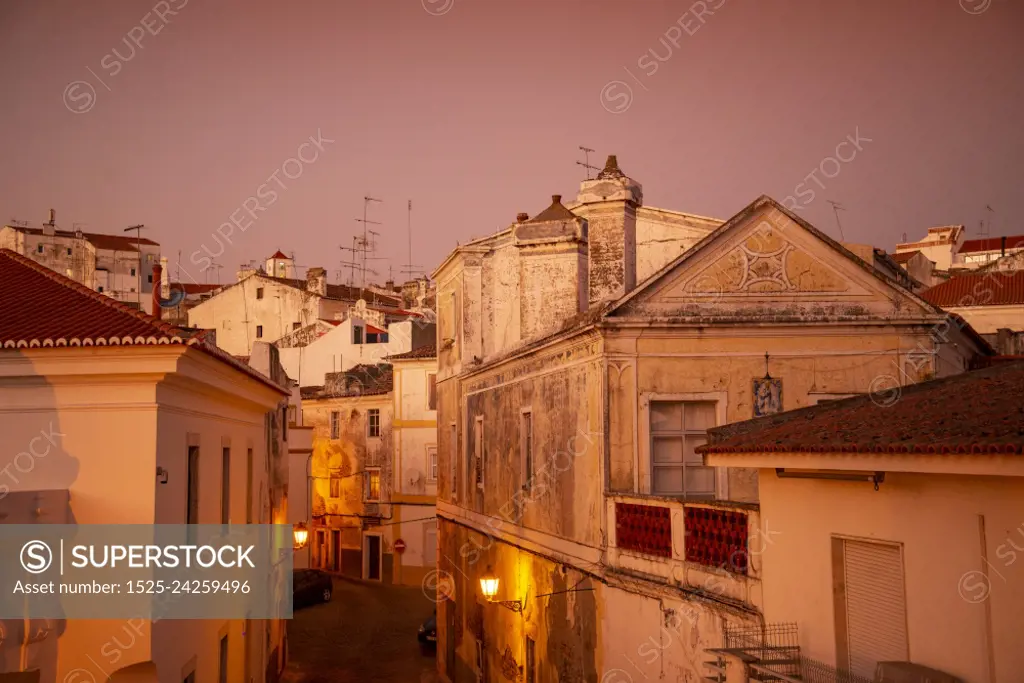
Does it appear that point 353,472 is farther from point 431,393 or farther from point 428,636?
point 428,636

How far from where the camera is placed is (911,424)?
30.1 feet

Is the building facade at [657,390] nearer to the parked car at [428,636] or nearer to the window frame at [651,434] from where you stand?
the window frame at [651,434]

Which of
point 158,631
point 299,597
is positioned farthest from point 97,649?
point 299,597

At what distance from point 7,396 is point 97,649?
3065mm

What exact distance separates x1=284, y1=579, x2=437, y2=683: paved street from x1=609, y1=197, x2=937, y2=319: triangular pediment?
16.1 meters

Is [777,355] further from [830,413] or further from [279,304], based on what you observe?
[279,304]

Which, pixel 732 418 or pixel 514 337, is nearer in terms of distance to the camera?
pixel 732 418

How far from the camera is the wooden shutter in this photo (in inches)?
372

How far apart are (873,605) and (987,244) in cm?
5861

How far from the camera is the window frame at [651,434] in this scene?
51.4 ft

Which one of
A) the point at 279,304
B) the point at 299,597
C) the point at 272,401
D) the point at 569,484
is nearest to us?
the point at 569,484

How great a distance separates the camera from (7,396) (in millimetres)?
11992

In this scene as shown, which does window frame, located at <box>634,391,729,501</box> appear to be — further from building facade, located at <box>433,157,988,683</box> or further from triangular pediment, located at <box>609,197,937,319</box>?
triangular pediment, located at <box>609,197,937,319</box>

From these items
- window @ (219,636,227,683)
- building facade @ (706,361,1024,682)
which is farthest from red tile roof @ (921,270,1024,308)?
building facade @ (706,361,1024,682)
